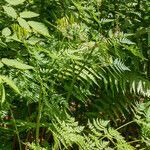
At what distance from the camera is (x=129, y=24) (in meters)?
2.43

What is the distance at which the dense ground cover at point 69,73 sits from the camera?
177cm

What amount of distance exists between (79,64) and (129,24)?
59cm

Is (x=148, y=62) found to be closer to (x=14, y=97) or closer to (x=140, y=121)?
(x=140, y=121)

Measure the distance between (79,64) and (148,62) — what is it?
0.72 m

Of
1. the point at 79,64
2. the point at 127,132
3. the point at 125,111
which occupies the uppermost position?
the point at 79,64

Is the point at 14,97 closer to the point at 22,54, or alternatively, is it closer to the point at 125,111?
the point at 22,54

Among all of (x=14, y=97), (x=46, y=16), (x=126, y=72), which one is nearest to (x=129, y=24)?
(x=126, y=72)

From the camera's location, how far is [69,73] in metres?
2.05

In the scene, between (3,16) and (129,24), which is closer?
(3,16)

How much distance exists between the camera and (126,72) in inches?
96.5

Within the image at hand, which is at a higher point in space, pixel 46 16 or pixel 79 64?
pixel 46 16

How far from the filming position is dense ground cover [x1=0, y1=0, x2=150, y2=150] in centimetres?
177

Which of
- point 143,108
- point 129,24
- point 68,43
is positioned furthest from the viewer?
point 129,24

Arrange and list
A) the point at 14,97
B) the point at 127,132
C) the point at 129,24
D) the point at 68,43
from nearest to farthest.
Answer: the point at 68,43 → the point at 14,97 → the point at 129,24 → the point at 127,132
